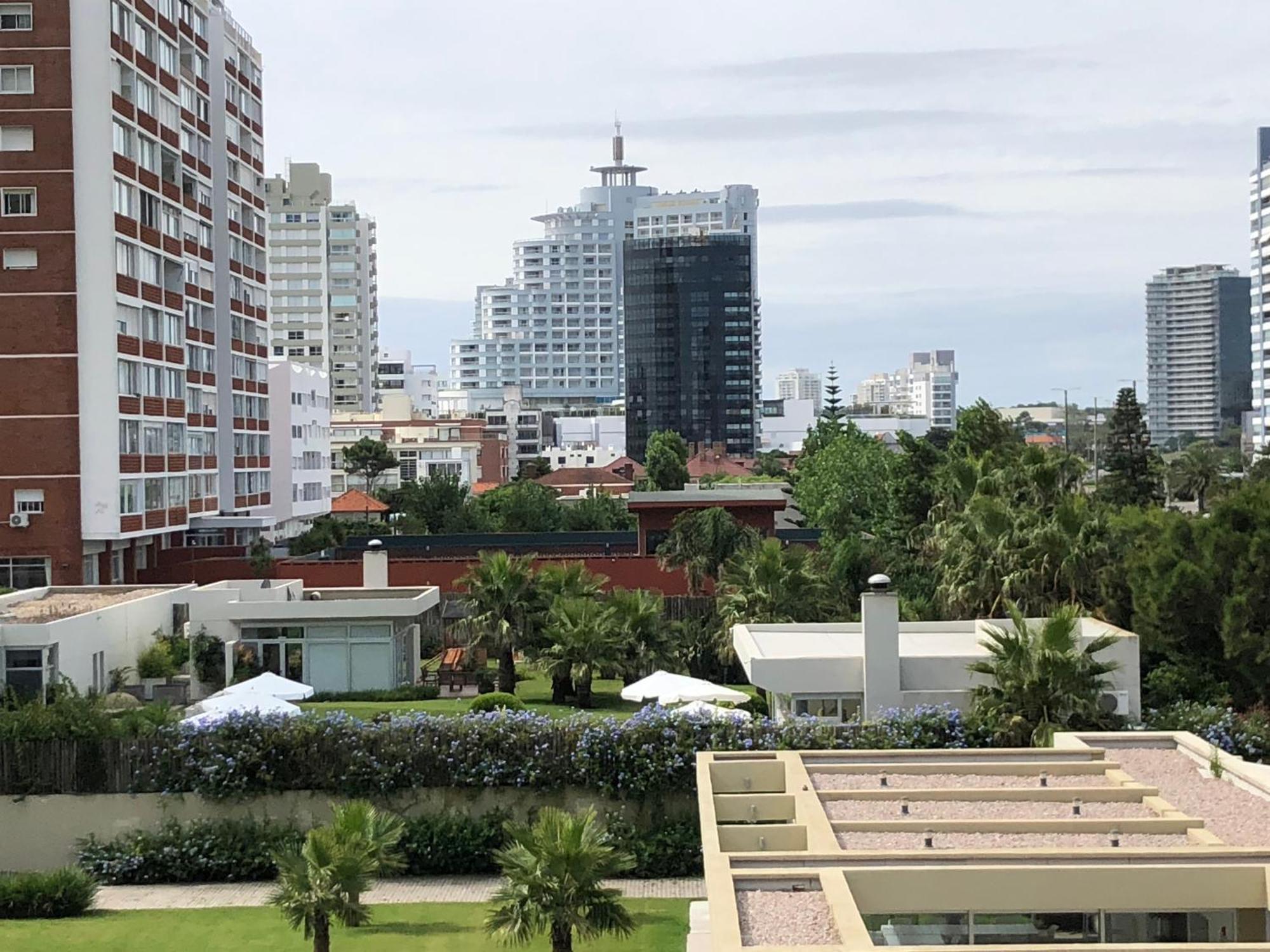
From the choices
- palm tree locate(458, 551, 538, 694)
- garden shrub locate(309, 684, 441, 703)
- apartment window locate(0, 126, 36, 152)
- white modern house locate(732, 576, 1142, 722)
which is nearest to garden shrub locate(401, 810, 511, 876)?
white modern house locate(732, 576, 1142, 722)

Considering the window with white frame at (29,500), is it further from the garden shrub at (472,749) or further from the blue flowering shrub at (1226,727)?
the blue flowering shrub at (1226,727)

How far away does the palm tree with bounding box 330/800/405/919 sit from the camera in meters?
19.1

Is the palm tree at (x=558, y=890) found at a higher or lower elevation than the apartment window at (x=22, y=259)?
lower

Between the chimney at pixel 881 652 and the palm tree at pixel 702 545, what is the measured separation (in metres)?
22.6

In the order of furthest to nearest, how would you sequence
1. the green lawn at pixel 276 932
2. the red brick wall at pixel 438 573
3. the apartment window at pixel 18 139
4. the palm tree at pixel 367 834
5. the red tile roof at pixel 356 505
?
the red tile roof at pixel 356 505 → the red brick wall at pixel 438 573 → the apartment window at pixel 18 139 → the green lawn at pixel 276 932 → the palm tree at pixel 367 834

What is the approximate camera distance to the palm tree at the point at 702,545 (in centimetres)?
4934

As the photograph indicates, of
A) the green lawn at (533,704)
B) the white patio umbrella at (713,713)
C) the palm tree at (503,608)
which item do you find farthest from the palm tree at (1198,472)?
the white patio umbrella at (713,713)

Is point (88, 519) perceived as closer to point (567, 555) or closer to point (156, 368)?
point (156, 368)

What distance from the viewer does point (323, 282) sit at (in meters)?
161

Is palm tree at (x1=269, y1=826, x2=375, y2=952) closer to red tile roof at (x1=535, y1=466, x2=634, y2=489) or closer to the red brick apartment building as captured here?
the red brick apartment building

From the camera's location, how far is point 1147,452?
70.1 metres

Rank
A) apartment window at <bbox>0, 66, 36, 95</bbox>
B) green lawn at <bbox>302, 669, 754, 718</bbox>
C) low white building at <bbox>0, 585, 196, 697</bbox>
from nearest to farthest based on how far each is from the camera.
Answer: low white building at <bbox>0, 585, 196, 697</bbox>
green lawn at <bbox>302, 669, 754, 718</bbox>
apartment window at <bbox>0, 66, 36, 95</bbox>

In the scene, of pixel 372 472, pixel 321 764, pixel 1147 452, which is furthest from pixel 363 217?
pixel 321 764

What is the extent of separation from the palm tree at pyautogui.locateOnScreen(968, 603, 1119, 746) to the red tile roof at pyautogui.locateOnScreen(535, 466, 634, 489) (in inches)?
4585
